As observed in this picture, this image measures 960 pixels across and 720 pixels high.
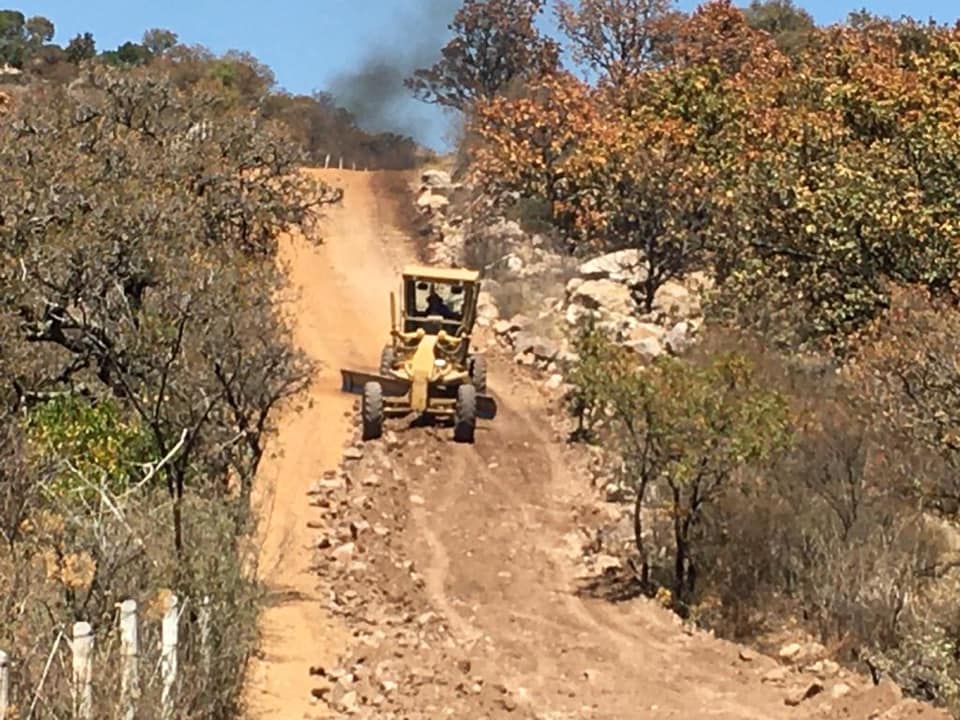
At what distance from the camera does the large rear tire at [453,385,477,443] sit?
23.7m

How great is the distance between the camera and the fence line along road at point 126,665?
9.43m

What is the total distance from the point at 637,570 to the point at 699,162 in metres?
17.0

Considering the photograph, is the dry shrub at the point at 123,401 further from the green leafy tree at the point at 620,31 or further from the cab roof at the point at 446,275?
the green leafy tree at the point at 620,31

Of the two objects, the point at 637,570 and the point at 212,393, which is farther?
the point at 637,570

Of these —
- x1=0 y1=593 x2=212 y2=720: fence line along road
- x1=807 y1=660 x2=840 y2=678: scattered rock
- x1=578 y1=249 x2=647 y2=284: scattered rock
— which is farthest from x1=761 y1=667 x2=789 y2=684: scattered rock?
x1=578 y1=249 x2=647 y2=284: scattered rock

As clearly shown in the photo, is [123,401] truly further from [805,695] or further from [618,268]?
[618,268]

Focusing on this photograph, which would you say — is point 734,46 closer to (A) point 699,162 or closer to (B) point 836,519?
(A) point 699,162

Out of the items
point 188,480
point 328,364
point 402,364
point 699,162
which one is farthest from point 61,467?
point 699,162

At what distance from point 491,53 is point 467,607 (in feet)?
141

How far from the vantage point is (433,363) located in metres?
24.3

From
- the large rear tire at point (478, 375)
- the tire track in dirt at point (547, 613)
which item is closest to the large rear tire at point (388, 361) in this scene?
the large rear tire at point (478, 375)

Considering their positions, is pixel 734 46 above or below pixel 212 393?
above

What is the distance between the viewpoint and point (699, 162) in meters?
33.9

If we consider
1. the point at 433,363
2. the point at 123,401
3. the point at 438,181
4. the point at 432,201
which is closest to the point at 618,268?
the point at 433,363
